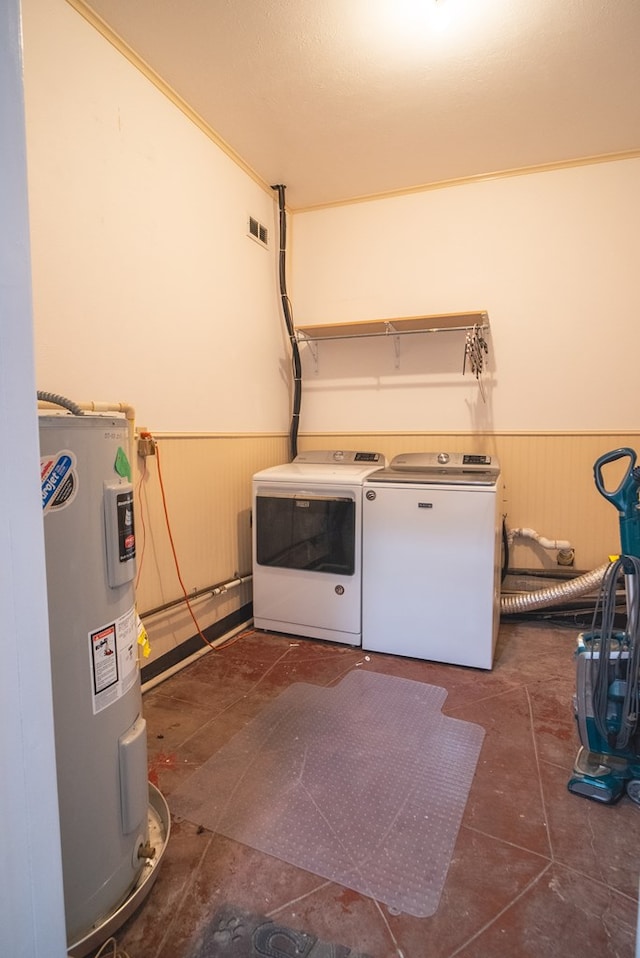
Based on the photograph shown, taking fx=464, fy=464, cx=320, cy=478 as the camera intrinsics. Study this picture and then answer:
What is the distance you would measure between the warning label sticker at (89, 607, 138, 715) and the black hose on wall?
2.48m

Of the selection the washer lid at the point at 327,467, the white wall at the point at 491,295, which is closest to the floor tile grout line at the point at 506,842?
the washer lid at the point at 327,467

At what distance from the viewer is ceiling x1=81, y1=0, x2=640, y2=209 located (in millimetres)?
1859

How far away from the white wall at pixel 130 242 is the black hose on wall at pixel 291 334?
0.26 meters

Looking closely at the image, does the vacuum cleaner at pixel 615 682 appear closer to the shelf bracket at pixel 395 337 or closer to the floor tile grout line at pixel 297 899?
the floor tile grout line at pixel 297 899

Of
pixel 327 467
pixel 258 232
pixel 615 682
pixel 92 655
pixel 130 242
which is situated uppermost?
pixel 258 232

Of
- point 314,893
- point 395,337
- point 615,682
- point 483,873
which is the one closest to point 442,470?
point 395,337

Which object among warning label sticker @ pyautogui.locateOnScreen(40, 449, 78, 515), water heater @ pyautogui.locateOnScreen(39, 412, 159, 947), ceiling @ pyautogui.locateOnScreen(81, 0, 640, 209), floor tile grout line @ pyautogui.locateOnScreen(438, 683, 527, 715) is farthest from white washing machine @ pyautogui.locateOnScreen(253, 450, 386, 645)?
ceiling @ pyautogui.locateOnScreen(81, 0, 640, 209)

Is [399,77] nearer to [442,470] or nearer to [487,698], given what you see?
[442,470]

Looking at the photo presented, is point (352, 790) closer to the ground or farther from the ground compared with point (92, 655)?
closer to the ground

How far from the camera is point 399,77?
2.19 metres

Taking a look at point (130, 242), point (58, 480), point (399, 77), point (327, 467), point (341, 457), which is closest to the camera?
point (58, 480)

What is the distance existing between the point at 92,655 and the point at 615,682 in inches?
60.4

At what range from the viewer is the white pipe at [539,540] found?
2979 millimetres

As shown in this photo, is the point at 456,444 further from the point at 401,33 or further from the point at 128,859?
the point at 128,859
